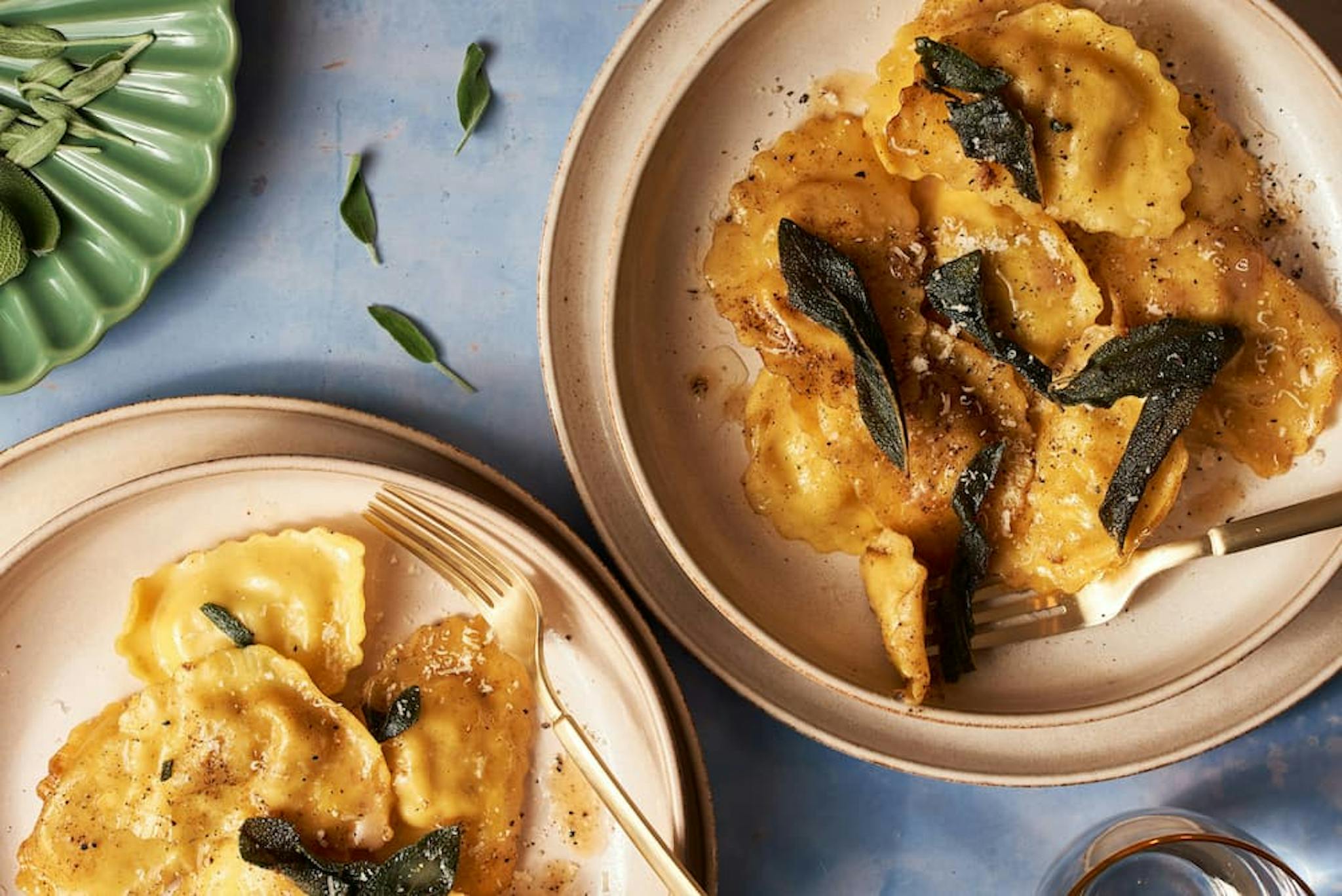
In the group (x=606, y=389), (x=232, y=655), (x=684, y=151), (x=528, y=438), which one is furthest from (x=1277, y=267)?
(x=232, y=655)

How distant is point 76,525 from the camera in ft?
6.97

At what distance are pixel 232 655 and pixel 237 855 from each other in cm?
40

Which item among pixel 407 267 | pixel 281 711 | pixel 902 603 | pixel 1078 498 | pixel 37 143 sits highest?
pixel 1078 498

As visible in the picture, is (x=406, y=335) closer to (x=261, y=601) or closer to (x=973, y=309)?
(x=261, y=601)

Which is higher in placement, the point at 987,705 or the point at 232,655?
the point at 987,705

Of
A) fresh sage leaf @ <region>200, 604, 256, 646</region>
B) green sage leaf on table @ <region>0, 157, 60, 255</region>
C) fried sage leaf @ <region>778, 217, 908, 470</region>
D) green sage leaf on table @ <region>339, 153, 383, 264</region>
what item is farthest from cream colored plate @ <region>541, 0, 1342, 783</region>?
green sage leaf on table @ <region>0, 157, 60, 255</region>

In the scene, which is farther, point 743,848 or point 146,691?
point 743,848

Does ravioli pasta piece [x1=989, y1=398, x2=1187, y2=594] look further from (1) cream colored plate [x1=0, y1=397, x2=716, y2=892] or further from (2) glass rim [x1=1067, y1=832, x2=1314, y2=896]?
(1) cream colored plate [x1=0, y1=397, x2=716, y2=892]

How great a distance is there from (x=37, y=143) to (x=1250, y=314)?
7.96 ft

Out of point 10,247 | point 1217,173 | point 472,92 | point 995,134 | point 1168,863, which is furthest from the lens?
point 1168,863

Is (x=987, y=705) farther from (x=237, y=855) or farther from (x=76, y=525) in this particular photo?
(x=76, y=525)

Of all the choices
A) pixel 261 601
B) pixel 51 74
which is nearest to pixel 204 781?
pixel 261 601

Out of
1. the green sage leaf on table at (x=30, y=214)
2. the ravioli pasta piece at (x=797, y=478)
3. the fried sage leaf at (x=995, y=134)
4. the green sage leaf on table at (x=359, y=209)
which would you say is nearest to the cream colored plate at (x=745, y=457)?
the ravioli pasta piece at (x=797, y=478)

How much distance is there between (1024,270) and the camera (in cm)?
214
